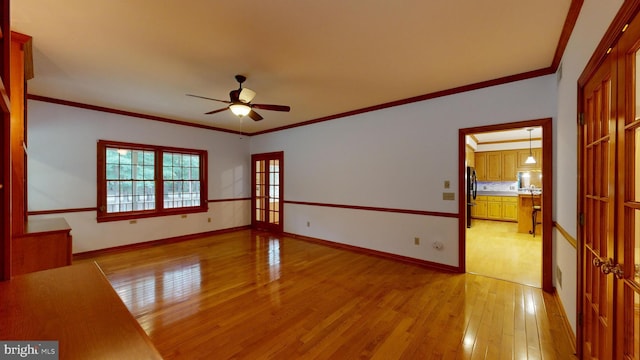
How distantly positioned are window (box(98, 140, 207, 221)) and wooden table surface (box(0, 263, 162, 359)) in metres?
4.39

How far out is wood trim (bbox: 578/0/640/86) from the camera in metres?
1.12

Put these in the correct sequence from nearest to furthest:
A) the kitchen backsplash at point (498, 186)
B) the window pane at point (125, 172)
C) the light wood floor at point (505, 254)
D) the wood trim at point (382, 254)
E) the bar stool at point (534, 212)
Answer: the light wood floor at point (505, 254)
the wood trim at point (382, 254)
the window pane at point (125, 172)
the bar stool at point (534, 212)
the kitchen backsplash at point (498, 186)

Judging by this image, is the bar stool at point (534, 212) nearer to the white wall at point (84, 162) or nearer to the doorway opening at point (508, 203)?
the doorway opening at point (508, 203)

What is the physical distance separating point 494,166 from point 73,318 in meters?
9.55

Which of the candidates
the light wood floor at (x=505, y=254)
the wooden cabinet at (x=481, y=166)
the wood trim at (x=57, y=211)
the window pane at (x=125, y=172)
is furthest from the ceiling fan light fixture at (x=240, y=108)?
the wooden cabinet at (x=481, y=166)

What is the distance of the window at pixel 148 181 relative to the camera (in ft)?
15.6

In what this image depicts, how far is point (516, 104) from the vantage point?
3.22 metres

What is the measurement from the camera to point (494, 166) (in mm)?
8086

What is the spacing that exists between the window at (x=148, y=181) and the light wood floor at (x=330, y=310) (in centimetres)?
112

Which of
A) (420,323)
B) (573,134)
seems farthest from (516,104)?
(420,323)

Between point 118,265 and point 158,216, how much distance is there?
1.46m

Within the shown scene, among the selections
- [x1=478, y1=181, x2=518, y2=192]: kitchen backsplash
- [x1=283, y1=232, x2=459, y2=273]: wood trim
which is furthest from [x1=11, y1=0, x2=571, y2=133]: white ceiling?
[x1=478, y1=181, x2=518, y2=192]: kitchen backsplash

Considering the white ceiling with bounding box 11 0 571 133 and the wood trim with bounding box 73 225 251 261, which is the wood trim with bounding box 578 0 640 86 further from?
the wood trim with bounding box 73 225 251 261

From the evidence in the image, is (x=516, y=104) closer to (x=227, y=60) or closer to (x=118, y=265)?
(x=227, y=60)
